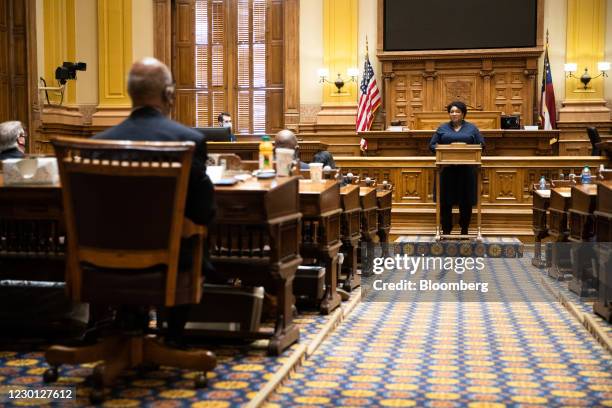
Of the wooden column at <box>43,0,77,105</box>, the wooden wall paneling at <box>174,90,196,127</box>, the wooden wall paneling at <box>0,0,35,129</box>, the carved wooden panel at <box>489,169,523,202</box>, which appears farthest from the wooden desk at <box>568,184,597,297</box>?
the wooden column at <box>43,0,77,105</box>

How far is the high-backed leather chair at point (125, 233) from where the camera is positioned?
3.21 metres

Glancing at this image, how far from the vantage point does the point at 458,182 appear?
935 centimetres

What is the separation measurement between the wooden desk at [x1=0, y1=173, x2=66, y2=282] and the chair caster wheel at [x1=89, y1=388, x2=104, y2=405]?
47.4 inches

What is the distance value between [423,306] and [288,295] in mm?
1849

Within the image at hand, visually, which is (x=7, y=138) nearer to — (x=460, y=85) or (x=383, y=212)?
(x=383, y=212)

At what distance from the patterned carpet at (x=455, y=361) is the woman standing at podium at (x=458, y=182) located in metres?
3.42

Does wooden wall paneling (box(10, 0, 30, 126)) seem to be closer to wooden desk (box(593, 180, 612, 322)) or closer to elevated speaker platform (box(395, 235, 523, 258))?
elevated speaker platform (box(395, 235, 523, 258))

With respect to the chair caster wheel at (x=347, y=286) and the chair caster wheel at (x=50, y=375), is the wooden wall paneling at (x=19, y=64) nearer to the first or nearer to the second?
the chair caster wheel at (x=347, y=286)

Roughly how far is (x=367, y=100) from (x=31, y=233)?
32.0ft

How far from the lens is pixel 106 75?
14.7m

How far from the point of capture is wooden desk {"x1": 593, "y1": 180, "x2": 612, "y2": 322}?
5.01 m

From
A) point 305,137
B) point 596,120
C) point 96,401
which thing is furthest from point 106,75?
point 96,401

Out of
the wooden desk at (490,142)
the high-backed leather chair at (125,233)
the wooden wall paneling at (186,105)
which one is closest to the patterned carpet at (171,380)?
the high-backed leather chair at (125,233)

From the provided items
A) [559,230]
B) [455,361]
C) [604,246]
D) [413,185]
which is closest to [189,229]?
[455,361]
